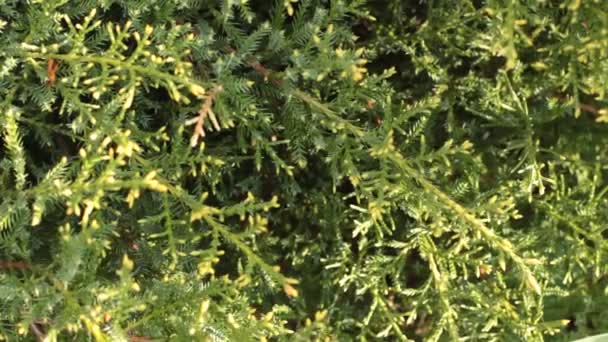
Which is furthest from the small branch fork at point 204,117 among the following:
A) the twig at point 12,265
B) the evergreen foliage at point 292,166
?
the twig at point 12,265

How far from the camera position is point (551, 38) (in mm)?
2178

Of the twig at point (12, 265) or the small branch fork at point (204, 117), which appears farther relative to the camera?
the twig at point (12, 265)

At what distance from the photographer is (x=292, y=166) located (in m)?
2.09

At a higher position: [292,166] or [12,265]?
[292,166]

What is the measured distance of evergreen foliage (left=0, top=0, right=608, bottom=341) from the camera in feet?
5.33

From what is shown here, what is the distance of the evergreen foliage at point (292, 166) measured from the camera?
5.33ft

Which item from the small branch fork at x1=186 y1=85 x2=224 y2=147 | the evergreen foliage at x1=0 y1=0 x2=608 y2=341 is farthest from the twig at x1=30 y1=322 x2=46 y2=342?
the small branch fork at x1=186 y1=85 x2=224 y2=147

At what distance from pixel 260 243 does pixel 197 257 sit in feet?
0.84

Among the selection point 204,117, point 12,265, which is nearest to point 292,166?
point 204,117

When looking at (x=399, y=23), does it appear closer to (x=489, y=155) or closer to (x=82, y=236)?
(x=489, y=155)

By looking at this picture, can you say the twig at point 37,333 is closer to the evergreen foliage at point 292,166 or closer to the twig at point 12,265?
the evergreen foliage at point 292,166

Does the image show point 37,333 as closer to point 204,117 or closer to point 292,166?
point 204,117

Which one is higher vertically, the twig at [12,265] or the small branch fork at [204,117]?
the small branch fork at [204,117]

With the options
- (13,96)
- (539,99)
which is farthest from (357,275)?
(13,96)
